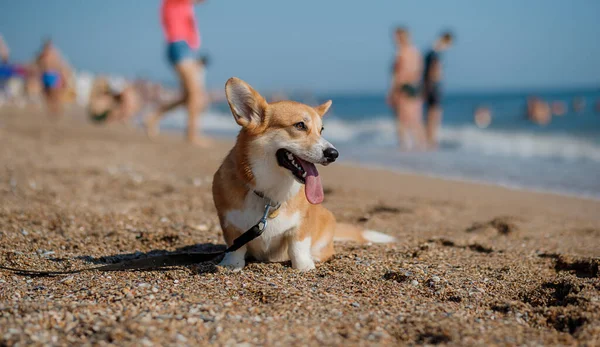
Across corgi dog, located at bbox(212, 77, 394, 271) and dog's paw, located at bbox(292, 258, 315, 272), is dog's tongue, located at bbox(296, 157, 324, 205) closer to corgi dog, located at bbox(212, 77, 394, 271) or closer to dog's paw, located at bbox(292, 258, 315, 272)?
corgi dog, located at bbox(212, 77, 394, 271)

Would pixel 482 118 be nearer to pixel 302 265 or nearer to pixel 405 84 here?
pixel 405 84

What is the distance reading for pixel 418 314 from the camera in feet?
8.37

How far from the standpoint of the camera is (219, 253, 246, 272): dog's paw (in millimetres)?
3242

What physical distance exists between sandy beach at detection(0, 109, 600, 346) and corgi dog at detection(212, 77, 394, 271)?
0.21 meters

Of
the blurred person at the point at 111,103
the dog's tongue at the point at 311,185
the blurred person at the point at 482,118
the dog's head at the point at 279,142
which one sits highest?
the blurred person at the point at 482,118

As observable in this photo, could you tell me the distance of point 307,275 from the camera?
318 cm

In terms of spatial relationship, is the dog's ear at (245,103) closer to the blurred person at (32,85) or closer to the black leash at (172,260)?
the black leash at (172,260)

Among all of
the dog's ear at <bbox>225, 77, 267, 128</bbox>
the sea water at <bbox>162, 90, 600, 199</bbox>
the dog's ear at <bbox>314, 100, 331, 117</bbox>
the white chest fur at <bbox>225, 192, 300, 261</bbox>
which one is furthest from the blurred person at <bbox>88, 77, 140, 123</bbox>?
the white chest fur at <bbox>225, 192, 300, 261</bbox>

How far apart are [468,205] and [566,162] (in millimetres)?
4563

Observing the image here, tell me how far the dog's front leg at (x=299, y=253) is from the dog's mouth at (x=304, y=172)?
0.34 m

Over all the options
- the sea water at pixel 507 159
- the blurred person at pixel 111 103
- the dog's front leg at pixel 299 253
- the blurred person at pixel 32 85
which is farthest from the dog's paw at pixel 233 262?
the blurred person at pixel 32 85

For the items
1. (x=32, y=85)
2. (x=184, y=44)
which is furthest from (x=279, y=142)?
(x=32, y=85)

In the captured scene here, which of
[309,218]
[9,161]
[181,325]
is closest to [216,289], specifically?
[181,325]

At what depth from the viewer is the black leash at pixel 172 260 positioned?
312 centimetres
